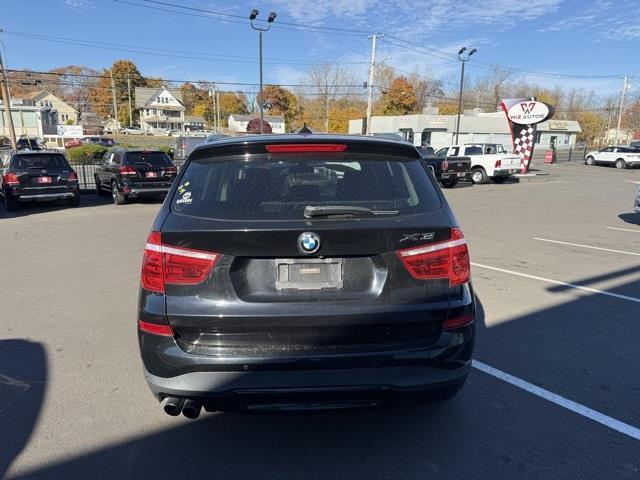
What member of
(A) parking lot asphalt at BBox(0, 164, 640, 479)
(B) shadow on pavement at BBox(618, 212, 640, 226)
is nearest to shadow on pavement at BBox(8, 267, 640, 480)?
(A) parking lot asphalt at BBox(0, 164, 640, 479)

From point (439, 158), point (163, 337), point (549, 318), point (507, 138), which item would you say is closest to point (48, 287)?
point (163, 337)

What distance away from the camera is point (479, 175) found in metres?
23.4

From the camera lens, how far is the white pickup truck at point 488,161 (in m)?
22.7

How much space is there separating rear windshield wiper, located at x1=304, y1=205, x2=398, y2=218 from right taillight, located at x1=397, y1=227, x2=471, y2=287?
10.2 inches

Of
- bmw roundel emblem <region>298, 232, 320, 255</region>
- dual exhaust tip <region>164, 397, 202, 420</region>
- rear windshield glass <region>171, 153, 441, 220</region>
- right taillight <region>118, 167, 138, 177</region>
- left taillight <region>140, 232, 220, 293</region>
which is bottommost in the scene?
dual exhaust tip <region>164, 397, 202, 420</region>

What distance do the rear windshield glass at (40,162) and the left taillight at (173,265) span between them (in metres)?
12.9

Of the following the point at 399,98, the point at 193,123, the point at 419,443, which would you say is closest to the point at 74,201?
the point at 419,443

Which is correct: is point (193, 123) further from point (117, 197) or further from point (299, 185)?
point (299, 185)

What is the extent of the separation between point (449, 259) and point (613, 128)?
128m

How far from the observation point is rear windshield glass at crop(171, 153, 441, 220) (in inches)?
98.7

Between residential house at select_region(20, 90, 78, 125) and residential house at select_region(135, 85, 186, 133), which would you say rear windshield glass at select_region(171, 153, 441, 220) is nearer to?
residential house at select_region(135, 85, 186, 133)

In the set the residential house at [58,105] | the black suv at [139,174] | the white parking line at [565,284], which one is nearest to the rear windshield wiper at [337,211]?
the white parking line at [565,284]

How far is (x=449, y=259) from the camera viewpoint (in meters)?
2.46

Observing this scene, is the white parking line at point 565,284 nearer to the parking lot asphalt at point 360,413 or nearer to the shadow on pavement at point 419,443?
the parking lot asphalt at point 360,413
